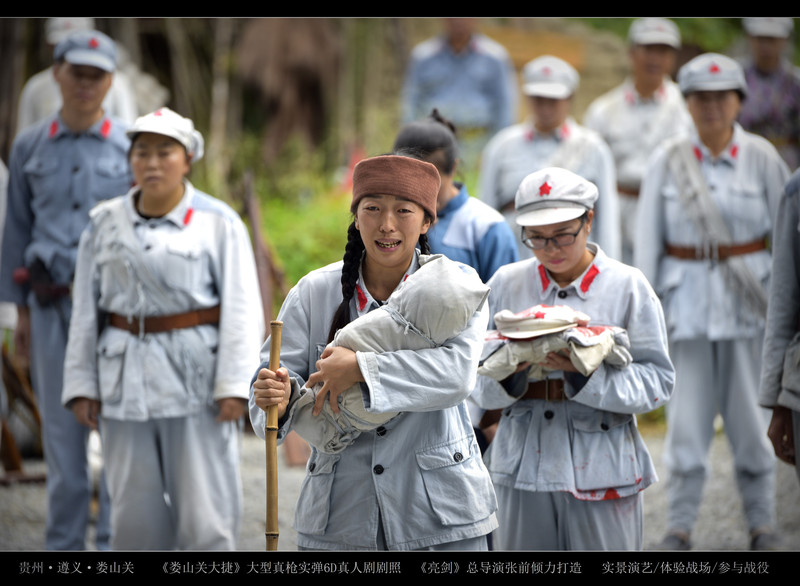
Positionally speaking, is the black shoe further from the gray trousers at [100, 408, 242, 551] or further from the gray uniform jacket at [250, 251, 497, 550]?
the gray uniform jacket at [250, 251, 497, 550]

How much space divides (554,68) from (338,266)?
12.7ft

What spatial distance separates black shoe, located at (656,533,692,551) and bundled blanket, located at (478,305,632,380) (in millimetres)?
1990

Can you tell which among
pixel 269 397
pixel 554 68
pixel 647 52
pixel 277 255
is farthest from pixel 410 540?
pixel 277 255

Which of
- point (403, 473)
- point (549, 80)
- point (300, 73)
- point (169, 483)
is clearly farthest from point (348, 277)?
point (300, 73)

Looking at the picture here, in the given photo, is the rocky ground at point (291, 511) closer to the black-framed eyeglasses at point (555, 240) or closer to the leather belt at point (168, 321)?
the leather belt at point (168, 321)

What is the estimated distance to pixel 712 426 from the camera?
5117 millimetres

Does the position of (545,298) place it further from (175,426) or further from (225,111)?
(225,111)

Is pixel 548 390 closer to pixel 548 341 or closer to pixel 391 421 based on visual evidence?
pixel 548 341

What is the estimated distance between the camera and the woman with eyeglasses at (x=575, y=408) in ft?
11.0

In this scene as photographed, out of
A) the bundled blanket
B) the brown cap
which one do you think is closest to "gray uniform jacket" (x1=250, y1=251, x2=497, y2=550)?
the brown cap

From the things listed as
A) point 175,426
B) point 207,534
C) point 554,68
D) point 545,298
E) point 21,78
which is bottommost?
point 207,534

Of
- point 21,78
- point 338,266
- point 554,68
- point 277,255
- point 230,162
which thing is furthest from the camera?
point 230,162

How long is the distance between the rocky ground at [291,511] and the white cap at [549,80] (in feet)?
8.28

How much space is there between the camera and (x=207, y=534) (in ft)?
14.0
